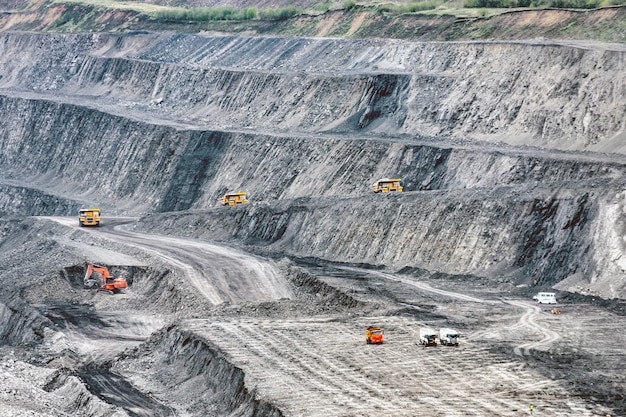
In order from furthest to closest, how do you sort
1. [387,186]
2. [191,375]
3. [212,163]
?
[212,163] < [387,186] < [191,375]

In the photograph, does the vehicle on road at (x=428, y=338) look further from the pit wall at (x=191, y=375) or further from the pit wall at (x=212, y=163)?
the pit wall at (x=212, y=163)

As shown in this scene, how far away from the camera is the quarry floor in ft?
122

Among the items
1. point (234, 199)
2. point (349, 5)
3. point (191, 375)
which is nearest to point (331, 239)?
point (234, 199)

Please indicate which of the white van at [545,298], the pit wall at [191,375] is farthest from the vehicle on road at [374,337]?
the white van at [545,298]

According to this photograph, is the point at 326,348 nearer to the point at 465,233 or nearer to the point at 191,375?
the point at 191,375

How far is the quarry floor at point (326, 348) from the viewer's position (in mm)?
37156

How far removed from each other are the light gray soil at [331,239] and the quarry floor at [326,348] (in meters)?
0.14

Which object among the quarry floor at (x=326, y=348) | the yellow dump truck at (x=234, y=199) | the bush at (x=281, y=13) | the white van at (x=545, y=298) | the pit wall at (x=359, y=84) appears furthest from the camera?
the bush at (x=281, y=13)

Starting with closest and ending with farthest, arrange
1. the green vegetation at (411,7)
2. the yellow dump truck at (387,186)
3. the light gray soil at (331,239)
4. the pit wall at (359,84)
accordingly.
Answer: the light gray soil at (331,239)
the pit wall at (359,84)
the yellow dump truck at (387,186)
the green vegetation at (411,7)

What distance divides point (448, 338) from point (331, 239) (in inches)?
840

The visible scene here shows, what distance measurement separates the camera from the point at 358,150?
72.4 metres

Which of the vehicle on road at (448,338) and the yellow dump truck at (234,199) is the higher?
the vehicle on road at (448,338)

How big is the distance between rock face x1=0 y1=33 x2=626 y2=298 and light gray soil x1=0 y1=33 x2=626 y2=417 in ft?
0.53

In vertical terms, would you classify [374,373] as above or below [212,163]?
above
